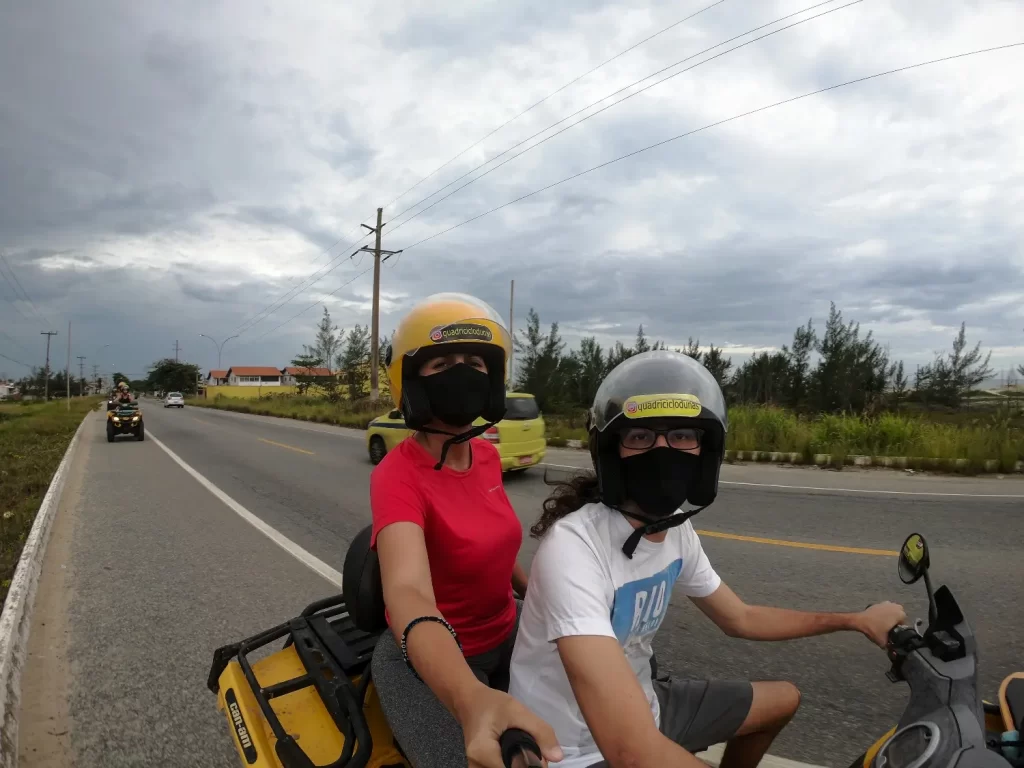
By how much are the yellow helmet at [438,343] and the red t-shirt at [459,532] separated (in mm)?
155

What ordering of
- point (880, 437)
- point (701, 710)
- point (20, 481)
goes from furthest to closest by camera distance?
point (880, 437)
point (20, 481)
point (701, 710)

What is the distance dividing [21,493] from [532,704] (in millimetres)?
10690

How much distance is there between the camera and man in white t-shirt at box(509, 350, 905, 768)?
4.64ft

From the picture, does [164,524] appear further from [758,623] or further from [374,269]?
[374,269]

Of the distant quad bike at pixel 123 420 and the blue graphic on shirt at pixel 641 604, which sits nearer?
the blue graphic on shirt at pixel 641 604

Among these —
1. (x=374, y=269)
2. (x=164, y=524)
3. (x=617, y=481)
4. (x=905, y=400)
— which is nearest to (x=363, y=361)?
(x=374, y=269)

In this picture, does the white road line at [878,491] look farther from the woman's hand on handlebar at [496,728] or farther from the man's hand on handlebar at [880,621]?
the woman's hand on handlebar at [496,728]

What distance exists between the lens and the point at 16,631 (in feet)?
12.5

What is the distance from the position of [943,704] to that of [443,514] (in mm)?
1245

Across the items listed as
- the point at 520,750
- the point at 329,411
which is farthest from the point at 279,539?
the point at 329,411

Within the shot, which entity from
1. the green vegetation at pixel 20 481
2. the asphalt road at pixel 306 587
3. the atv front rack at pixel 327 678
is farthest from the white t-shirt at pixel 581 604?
the green vegetation at pixel 20 481

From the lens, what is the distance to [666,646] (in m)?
3.78

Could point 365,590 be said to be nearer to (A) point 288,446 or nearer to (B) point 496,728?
(B) point 496,728

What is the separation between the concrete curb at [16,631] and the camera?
274 cm
